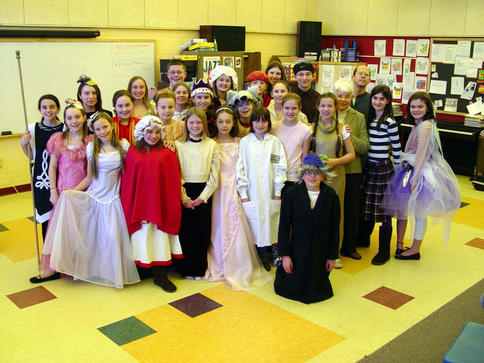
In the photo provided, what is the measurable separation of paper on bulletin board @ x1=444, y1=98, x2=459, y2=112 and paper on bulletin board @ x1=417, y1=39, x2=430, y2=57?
2.45 ft

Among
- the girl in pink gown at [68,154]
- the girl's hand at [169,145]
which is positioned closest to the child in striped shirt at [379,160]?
the girl's hand at [169,145]

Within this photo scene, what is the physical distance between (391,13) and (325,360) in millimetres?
6267

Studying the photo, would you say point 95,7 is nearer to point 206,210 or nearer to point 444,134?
point 206,210

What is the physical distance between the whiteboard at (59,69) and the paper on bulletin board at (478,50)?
167 inches

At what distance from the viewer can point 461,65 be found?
275 inches

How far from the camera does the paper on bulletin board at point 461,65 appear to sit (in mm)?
6923

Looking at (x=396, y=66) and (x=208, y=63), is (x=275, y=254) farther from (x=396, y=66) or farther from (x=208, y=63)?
(x=396, y=66)

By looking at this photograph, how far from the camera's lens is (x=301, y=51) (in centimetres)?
847

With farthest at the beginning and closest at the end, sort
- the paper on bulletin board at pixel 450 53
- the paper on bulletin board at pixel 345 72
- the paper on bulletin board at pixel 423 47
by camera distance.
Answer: the paper on bulletin board at pixel 345 72 < the paper on bulletin board at pixel 423 47 < the paper on bulletin board at pixel 450 53

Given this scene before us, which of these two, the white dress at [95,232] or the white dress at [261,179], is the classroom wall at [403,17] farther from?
the white dress at [95,232]

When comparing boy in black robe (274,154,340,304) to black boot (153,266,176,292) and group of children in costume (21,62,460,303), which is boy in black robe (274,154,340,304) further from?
black boot (153,266,176,292)

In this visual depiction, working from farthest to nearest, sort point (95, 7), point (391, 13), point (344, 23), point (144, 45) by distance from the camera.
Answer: point (344, 23), point (391, 13), point (144, 45), point (95, 7)

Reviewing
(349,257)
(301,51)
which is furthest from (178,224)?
(301,51)

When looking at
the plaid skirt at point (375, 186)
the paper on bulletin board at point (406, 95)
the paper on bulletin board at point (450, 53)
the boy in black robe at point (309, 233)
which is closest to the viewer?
the boy in black robe at point (309, 233)
